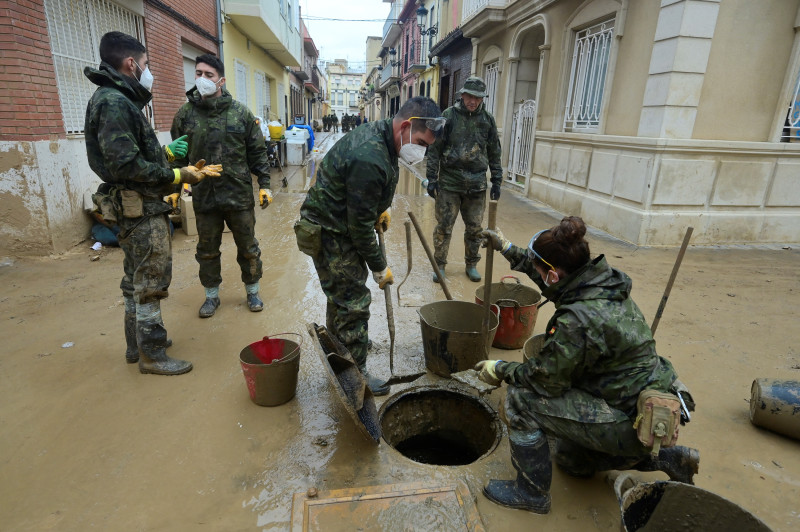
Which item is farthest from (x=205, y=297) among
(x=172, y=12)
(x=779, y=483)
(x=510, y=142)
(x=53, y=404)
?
(x=510, y=142)

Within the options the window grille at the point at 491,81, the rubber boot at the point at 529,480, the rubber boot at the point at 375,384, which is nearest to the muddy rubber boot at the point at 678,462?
the rubber boot at the point at 529,480

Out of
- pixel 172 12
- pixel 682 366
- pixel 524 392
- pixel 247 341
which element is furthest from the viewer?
pixel 172 12

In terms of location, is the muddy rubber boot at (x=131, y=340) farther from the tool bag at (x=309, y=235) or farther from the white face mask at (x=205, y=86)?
the white face mask at (x=205, y=86)

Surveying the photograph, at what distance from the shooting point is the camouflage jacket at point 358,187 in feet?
8.11

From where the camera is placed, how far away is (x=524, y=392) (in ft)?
6.88

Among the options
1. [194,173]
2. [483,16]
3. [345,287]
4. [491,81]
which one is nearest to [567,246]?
[345,287]

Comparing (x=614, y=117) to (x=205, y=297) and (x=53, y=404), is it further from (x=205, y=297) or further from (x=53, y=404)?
(x=53, y=404)

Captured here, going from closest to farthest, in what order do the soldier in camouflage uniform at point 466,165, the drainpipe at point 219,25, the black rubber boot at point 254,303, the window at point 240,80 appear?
the black rubber boot at point 254,303 → the soldier in camouflage uniform at point 466,165 → the drainpipe at point 219,25 → the window at point 240,80

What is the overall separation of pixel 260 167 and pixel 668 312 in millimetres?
4006

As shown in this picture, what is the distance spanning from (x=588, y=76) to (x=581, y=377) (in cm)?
732

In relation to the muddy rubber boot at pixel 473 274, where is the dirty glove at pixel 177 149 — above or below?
above

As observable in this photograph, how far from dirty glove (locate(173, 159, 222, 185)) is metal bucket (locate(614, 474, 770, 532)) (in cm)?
305

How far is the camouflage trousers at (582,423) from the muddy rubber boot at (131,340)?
2584 mm

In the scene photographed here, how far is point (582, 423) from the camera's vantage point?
1.94 metres
